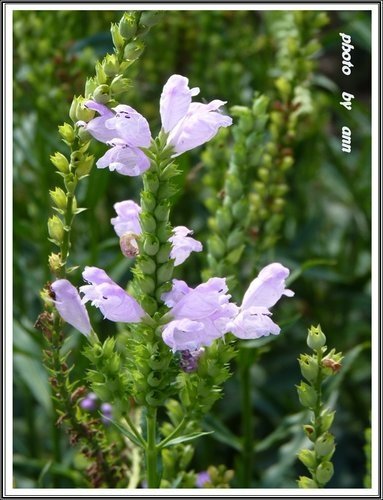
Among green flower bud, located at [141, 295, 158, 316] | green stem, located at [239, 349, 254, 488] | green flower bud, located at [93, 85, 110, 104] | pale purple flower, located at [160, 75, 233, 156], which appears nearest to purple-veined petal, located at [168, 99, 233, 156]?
pale purple flower, located at [160, 75, 233, 156]

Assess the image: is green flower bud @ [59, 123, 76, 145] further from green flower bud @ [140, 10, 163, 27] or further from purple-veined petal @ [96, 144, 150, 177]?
green flower bud @ [140, 10, 163, 27]

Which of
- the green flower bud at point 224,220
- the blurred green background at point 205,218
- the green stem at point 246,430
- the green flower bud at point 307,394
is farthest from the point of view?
the blurred green background at point 205,218

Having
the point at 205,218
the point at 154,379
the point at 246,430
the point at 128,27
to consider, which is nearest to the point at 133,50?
the point at 128,27

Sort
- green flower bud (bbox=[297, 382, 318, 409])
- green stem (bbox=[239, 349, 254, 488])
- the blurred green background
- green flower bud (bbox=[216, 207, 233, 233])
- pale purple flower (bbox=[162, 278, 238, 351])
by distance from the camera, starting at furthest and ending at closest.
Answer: the blurred green background < green stem (bbox=[239, 349, 254, 488]) < green flower bud (bbox=[216, 207, 233, 233]) < green flower bud (bbox=[297, 382, 318, 409]) < pale purple flower (bbox=[162, 278, 238, 351])

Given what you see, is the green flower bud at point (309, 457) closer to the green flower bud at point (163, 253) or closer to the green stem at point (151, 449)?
the green stem at point (151, 449)

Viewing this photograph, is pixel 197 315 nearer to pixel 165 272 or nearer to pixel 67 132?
pixel 165 272

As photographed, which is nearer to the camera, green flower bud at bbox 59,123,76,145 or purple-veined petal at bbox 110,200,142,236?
green flower bud at bbox 59,123,76,145

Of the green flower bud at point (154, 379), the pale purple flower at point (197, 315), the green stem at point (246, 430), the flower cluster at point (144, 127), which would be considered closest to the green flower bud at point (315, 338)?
the pale purple flower at point (197, 315)
